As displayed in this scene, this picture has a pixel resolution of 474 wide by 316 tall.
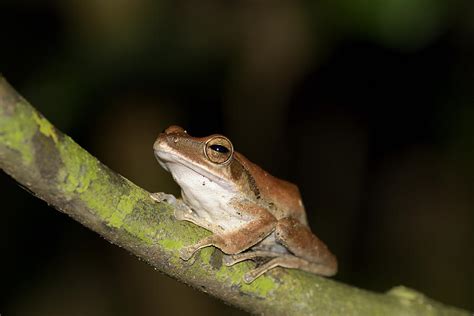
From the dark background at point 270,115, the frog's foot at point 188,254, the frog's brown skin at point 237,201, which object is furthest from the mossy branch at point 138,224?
the dark background at point 270,115

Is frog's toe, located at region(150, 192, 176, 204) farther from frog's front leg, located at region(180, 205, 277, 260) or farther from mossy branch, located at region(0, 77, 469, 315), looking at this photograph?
frog's front leg, located at region(180, 205, 277, 260)

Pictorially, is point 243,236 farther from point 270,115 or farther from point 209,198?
point 270,115

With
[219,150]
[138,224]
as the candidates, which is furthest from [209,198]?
[138,224]

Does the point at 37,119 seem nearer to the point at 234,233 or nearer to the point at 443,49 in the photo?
the point at 234,233

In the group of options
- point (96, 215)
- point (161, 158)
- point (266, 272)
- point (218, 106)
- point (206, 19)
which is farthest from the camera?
point (218, 106)


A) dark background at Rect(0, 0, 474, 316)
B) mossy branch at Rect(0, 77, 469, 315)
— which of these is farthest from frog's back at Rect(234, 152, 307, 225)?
dark background at Rect(0, 0, 474, 316)

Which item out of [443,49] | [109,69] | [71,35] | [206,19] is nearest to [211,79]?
[206,19]
